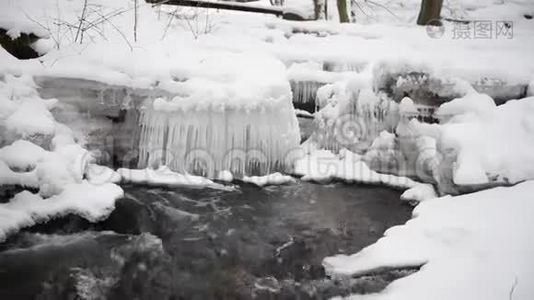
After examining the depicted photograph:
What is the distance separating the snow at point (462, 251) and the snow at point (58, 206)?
202 cm

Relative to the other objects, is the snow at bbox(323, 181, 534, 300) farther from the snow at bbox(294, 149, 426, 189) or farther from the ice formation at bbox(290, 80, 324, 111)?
the ice formation at bbox(290, 80, 324, 111)

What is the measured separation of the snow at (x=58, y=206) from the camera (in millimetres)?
3721

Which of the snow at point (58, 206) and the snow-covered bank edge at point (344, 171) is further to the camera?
the snow-covered bank edge at point (344, 171)

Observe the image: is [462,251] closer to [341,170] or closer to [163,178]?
[341,170]

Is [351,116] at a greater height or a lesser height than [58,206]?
Result: greater

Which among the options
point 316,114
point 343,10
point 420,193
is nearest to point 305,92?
point 316,114

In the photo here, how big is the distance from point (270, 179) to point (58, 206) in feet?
6.82

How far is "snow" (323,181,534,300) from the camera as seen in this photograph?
2988 millimetres

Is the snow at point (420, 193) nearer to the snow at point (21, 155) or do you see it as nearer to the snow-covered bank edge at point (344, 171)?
the snow-covered bank edge at point (344, 171)

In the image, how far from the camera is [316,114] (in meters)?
5.27

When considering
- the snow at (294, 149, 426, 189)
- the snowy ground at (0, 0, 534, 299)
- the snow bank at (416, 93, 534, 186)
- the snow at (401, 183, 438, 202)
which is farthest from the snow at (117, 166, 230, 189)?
the snow bank at (416, 93, 534, 186)

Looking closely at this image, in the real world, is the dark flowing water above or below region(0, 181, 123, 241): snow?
below

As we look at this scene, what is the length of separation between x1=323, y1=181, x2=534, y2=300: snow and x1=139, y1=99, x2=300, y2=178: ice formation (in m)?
1.55

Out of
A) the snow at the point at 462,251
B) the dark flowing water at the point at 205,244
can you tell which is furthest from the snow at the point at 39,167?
the snow at the point at 462,251
